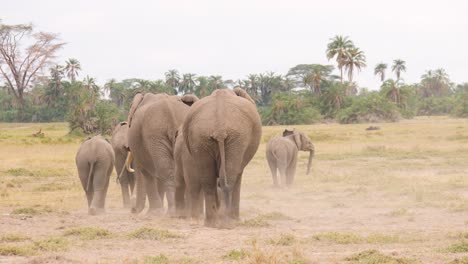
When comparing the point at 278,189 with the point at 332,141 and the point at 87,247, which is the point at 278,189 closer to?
the point at 87,247

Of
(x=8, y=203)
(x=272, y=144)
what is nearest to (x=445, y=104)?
(x=272, y=144)

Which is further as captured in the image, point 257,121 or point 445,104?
Answer: point 445,104

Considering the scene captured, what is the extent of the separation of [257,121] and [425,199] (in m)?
5.96

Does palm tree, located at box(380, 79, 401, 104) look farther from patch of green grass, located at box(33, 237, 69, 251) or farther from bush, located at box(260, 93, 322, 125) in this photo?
patch of green grass, located at box(33, 237, 69, 251)

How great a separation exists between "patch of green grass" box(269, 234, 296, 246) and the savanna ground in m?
0.01

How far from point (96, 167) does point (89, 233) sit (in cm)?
398

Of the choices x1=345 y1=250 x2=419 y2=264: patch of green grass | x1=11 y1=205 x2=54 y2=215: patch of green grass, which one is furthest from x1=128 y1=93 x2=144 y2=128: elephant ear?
x1=345 y1=250 x2=419 y2=264: patch of green grass

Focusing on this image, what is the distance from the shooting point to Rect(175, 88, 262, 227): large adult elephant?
909 cm

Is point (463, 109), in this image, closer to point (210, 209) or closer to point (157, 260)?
point (210, 209)

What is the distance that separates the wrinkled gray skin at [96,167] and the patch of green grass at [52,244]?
416 centimetres

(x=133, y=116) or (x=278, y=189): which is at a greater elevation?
(x=133, y=116)

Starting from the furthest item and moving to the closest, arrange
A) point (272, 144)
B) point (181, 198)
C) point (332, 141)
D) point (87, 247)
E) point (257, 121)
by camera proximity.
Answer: point (332, 141), point (272, 144), point (181, 198), point (257, 121), point (87, 247)

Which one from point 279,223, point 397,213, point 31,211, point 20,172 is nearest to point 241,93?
point 279,223

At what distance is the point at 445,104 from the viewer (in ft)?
287
